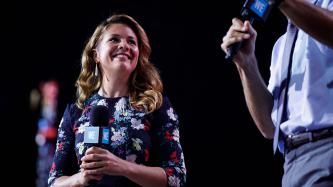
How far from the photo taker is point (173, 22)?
5473 millimetres

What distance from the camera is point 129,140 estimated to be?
1793 millimetres

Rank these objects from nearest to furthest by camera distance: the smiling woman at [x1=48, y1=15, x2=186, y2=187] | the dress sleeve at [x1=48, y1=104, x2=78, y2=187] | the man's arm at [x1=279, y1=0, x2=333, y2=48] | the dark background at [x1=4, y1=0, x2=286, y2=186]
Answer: the man's arm at [x1=279, y1=0, x2=333, y2=48] < the smiling woman at [x1=48, y1=15, x2=186, y2=187] < the dress sleeve at [x1=48, y1=104, x2=78, y2=187] < the dark background at [x1=4, y1=0, x2=286, y2=186]

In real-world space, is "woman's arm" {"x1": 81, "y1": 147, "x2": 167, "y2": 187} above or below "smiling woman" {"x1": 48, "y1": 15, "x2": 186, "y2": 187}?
below

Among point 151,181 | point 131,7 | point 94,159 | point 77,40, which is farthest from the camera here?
point 77,40

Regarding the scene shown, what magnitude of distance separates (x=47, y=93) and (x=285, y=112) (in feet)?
19.5

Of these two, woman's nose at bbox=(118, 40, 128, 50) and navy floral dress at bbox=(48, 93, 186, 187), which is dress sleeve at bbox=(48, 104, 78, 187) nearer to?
navy floral dress at bbox=(48, 93, 186, 187)

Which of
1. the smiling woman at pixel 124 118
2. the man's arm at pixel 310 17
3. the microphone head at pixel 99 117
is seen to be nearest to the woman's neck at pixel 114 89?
the smiling woman at pixel 124 118

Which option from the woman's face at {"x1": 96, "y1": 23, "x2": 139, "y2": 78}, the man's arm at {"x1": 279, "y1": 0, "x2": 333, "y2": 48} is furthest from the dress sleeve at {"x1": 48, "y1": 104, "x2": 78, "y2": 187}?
the man's arm at {"x1": 279, "y1": 0, "x2": 333, "y2": 48}

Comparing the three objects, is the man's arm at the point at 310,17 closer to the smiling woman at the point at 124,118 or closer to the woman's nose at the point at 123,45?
the smiling woman at the point at 124,118

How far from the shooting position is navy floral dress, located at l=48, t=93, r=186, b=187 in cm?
179

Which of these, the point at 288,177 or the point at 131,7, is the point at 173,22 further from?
the point at 288,177

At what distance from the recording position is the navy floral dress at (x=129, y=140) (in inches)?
70.4

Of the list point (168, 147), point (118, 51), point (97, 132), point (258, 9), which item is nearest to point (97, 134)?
point (97, 132)

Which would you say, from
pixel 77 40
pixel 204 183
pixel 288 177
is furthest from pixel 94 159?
pixel 77 40
